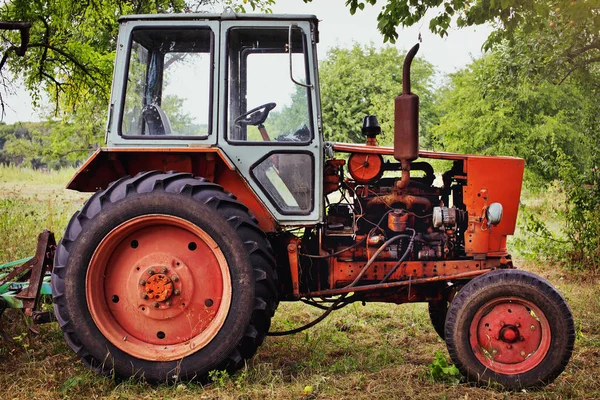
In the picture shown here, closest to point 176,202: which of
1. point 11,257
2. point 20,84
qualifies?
point 11,257

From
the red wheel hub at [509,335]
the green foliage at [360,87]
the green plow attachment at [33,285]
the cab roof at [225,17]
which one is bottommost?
the red wheel hub at [509,335]

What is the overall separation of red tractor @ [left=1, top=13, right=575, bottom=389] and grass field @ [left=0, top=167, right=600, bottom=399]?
0.17 m

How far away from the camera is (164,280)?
4.18m

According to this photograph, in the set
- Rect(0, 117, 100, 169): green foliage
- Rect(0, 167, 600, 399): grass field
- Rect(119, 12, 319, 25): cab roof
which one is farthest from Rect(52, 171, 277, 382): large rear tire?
Rect(0, 117, 100, 169): green foliage

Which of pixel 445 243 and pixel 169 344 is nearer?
pixel 169 344

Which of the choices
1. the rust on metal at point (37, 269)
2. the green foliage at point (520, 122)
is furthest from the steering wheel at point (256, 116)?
the green foliage at point (520, 122)

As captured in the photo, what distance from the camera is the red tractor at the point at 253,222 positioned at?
4.09 metres

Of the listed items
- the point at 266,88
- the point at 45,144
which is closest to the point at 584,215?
the point at 266,88

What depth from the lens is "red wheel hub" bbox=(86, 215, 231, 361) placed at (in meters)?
4.15

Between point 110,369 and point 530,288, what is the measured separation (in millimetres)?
2732

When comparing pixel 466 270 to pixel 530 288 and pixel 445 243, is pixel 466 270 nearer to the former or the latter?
pixel 445 243

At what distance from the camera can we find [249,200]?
178 inches

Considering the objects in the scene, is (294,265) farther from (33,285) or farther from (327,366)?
(33,285)

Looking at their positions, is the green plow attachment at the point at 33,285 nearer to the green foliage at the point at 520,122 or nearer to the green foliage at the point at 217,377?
the green foliage at the point at 217,377
